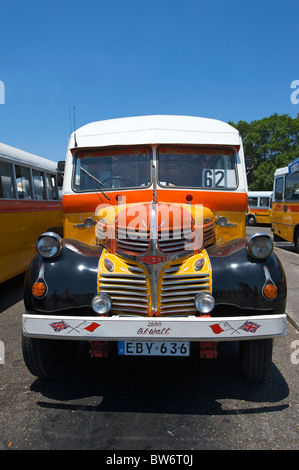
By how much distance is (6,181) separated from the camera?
267 inches

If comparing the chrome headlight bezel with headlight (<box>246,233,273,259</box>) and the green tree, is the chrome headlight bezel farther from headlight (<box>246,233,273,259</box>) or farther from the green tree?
the green tree

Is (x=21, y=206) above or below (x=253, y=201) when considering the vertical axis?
above

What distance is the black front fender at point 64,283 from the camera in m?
3.04

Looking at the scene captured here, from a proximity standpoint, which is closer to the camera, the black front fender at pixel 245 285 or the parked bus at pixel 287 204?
the black front fender at pixel 245 285

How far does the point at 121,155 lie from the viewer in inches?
182

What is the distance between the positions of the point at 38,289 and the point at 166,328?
105 cm

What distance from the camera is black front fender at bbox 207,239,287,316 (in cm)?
301

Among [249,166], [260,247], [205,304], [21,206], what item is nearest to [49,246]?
[205,304]

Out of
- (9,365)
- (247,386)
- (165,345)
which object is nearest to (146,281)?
(165,345)

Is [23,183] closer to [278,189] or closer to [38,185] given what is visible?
[38,185]

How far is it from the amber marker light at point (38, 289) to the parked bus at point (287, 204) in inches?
457

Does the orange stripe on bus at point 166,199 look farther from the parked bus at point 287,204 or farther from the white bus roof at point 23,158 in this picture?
the parked bus at point 287,204

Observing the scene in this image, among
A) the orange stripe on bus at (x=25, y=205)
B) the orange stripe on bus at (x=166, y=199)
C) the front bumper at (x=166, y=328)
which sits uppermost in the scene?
the orange stripe on bus at (x=166, y=199)

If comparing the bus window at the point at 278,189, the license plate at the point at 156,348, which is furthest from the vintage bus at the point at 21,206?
the bus window at the point at 278,189
